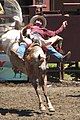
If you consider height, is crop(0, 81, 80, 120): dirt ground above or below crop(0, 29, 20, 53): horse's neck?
below

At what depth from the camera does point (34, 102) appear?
9.58 m

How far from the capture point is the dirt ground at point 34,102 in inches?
321

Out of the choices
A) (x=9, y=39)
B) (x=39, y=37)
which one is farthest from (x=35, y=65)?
(x=9, y=39)

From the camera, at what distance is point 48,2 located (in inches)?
795

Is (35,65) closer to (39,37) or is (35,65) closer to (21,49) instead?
(21,49)

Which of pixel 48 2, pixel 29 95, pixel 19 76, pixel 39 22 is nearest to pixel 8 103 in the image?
pixel 29 95

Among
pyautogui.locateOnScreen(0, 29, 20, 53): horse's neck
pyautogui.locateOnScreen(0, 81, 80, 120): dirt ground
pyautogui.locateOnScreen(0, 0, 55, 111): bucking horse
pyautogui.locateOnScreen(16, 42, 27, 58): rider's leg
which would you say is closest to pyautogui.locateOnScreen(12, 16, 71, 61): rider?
pyautogui.locateOnScreen(16, 42, 27, 58): rider's leg

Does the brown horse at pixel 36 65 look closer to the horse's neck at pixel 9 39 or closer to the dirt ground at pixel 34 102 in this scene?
the dirt ground at pixel 34 102

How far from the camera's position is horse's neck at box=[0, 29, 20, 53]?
9.27 m

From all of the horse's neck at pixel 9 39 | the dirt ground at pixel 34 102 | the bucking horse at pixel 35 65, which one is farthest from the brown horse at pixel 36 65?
the horse's neck at pixel 9 39

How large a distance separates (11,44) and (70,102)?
164 cm

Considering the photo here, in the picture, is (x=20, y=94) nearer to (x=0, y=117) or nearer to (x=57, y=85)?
(x=57, y=85)

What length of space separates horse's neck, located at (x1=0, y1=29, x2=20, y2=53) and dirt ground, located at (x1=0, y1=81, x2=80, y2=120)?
1.11m

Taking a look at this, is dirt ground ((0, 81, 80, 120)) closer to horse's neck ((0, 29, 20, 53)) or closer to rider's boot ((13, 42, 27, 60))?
rider's boot ((13, 42, 27, 60))
